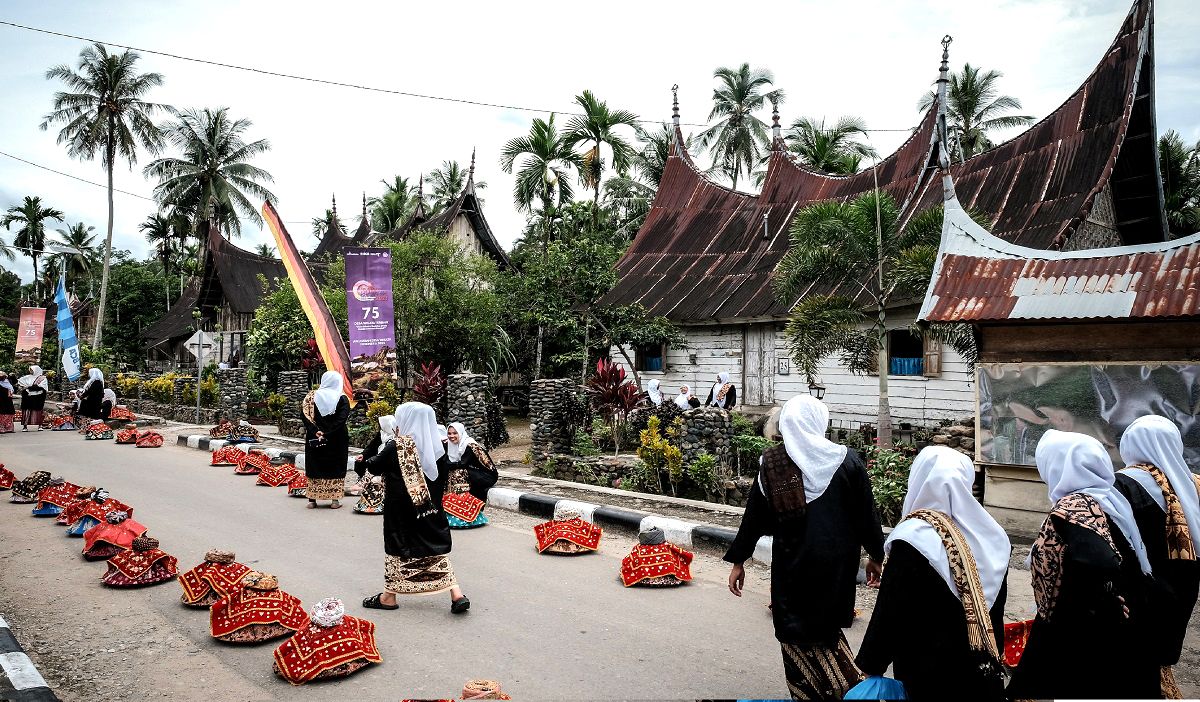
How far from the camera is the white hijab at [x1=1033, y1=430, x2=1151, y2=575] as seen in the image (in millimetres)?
2867

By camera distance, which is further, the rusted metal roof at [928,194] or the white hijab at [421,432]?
the rusted metal roof at [928,194]

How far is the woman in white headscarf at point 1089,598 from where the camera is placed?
8.76 feet

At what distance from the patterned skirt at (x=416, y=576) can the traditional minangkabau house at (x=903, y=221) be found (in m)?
9.55

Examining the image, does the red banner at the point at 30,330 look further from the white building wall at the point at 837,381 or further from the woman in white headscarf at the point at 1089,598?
the woman in white headscarf at the point at 1089,598

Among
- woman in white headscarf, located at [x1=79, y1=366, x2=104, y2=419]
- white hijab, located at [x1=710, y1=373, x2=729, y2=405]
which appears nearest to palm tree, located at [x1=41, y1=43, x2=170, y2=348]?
woman in white headscarf, located at [x1=79, y1=366, x2=104, y2=419]

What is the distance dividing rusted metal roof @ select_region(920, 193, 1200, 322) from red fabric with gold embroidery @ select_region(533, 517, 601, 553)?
4.08 m

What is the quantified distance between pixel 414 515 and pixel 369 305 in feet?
33.7

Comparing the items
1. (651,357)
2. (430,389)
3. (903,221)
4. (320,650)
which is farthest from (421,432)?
A: (651,357)

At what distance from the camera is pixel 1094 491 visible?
2.88 meters

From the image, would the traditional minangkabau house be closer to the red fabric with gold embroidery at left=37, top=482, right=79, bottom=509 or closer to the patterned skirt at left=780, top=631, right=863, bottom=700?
the patterned skirt at left=780, top=631, right=863, bottom=700

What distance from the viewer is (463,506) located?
8594mm

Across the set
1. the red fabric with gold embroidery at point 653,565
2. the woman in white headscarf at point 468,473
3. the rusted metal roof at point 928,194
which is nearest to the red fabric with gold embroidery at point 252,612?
the woman in white headscarf at point 468,473

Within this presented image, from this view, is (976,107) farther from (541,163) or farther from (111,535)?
(111,535)

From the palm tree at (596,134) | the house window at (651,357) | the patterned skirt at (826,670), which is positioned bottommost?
the patterned skirt at (826,670)
